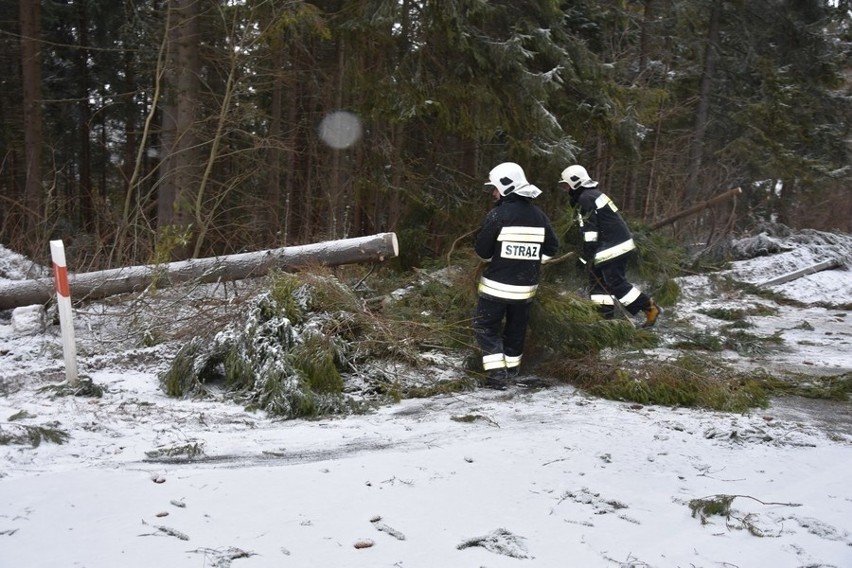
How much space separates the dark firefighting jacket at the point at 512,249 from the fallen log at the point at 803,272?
25.5ft

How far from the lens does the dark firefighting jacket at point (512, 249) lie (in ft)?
17.6

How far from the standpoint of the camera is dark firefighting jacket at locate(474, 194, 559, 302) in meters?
5.37

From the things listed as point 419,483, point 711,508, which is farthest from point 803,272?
point 419,483

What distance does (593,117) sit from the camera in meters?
Answer: 11.2

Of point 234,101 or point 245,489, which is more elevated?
point 234,101

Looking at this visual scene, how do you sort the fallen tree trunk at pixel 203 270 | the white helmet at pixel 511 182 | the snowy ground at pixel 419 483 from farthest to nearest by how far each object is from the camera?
the fallen tree trunk at pixel 203 270 → the white helmet at pixel 511 182 → the snowy ground at pixel 419 483

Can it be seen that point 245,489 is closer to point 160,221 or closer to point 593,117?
point 160,221

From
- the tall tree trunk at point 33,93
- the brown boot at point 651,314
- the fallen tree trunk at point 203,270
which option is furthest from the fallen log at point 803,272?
the tall tree trunk at point 33,93

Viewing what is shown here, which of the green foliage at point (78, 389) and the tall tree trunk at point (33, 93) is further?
the tall tree trunk at point (33, 93)

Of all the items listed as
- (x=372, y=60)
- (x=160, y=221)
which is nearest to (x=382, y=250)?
(x=160, y=221)

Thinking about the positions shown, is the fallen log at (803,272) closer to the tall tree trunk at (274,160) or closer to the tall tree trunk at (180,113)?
the tall tree trunk at (274,160)

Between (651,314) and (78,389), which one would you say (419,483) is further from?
Result: (651,314)

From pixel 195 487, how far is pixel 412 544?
3.76ft

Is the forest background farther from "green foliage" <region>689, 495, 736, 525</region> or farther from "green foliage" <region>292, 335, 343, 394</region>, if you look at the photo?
"green foliage" <region>689, 495, 736, 525</region>
